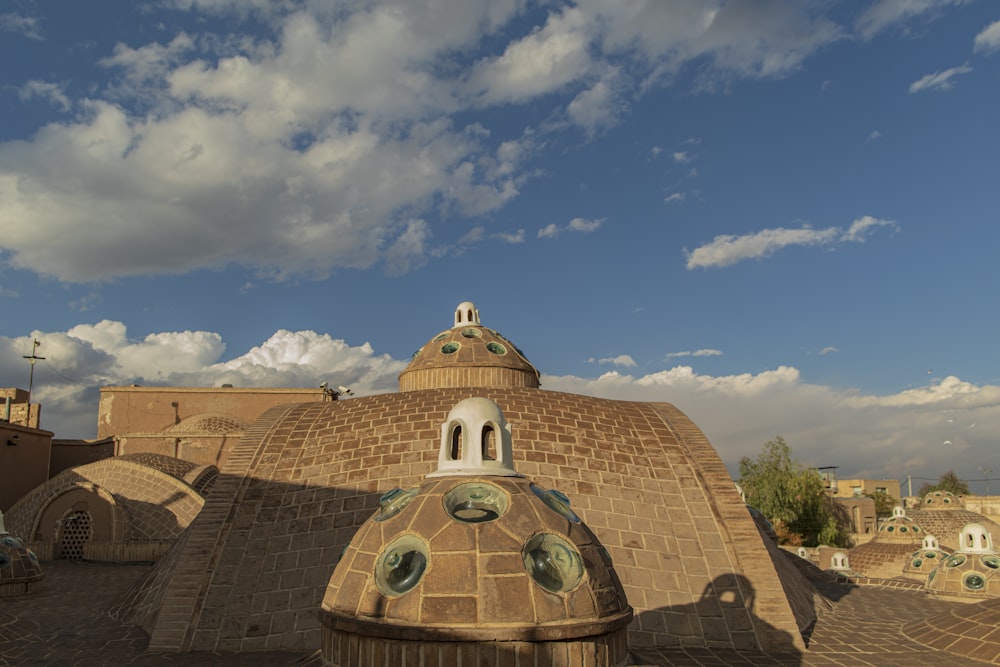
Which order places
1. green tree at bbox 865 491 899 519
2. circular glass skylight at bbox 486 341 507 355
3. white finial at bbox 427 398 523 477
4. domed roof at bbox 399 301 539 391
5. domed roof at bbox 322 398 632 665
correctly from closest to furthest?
domed roof at bbox 322 398 632 665
white finial at bbox 427 398 523 477
domed roof at bbox 399 301 539 391
circular glass skylight at bbox 486 341 507 355
green tree at bbox 865 491 899 519

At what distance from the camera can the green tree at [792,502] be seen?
34.9m

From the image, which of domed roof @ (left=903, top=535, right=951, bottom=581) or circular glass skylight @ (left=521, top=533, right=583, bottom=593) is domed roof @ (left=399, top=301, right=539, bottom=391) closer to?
circular glass skylight @ (left=521, top=533, right=583, bottom=593)

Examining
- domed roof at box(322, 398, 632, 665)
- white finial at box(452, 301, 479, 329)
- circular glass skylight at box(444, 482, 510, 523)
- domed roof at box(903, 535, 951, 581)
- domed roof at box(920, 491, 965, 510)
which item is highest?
white finial at box(452, 301, 479, 329)

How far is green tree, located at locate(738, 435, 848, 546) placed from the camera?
3491cm

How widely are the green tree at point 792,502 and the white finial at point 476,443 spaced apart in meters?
32.8

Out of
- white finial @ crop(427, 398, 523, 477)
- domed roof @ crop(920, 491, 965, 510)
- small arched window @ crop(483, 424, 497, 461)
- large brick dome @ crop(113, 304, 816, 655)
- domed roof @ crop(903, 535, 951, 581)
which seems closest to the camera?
white finial @ crop(427, 398, 523, 477)

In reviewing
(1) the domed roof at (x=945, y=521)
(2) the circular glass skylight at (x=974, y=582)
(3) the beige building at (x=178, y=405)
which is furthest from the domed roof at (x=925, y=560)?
(3) the beige building at (x=178, y=405)

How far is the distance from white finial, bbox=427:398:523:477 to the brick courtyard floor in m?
2.40

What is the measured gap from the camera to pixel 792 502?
3550 centimetres

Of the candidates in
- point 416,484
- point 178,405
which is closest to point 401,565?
point 416,484

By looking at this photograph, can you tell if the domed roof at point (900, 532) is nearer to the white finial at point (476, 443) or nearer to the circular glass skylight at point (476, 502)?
the white finial at point (476, 443)

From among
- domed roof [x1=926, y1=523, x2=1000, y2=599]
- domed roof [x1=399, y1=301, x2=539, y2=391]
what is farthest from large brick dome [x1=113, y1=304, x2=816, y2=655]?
domed roof [x1=926, y1=523, x2=1000, y2=599]

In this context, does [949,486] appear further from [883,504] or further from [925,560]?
[925,560]

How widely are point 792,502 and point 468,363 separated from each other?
26612 mm
